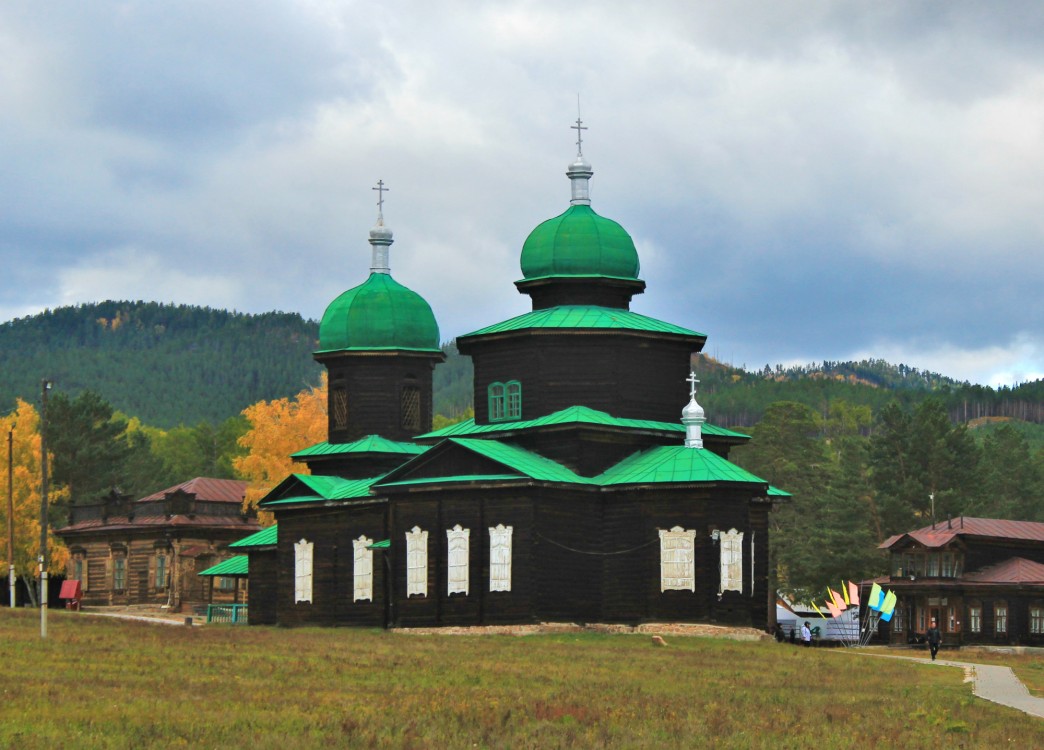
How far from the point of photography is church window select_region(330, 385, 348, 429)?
58656 millimetres

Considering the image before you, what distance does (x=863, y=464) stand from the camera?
85.6 m

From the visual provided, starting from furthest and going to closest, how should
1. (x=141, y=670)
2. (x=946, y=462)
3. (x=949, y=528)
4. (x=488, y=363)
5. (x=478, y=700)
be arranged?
(x=946, y=462), (x=949, y=528), (x=488, y=363), (x=141, y=670), (x=478, y=700)

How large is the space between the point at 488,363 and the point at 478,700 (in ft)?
85.1

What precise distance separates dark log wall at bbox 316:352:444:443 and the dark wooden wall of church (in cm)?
434

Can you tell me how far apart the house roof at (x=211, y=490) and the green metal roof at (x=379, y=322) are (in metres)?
15.8

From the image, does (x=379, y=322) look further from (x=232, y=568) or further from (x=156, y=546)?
(x=156, y=546)

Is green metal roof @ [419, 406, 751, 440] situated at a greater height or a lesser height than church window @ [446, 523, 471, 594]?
greater

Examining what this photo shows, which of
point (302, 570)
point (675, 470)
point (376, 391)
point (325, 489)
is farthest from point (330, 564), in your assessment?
point (675, 470)

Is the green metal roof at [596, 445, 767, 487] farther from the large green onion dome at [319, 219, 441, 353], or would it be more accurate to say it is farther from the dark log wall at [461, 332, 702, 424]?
the large green onion dome at [319, 219, 441, 353]

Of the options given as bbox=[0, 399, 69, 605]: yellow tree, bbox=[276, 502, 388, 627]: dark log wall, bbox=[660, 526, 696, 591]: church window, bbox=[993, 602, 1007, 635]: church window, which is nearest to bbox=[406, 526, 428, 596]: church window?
bbox=[276, 502, 388, 627]: dark log wall

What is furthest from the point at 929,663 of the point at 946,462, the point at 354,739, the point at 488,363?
the point at 946,462

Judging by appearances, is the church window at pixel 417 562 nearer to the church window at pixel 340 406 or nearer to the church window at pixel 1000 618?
the church window at pixel 340 406

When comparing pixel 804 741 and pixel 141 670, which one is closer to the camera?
pixel 804 741

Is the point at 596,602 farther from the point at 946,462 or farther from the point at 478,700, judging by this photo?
the point at 946,462
